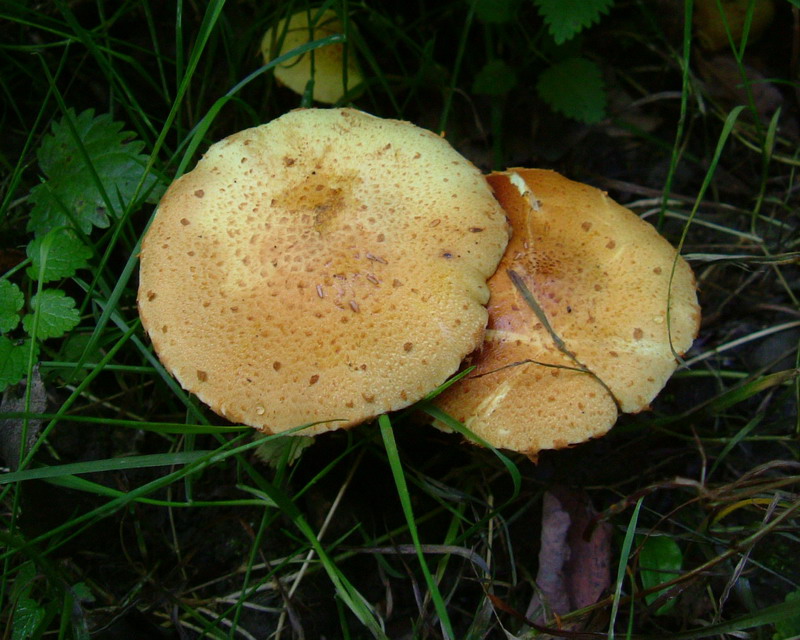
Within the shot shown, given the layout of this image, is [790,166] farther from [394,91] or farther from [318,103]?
[318,103]

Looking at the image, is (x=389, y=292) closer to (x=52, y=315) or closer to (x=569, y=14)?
(x=52, y=315)

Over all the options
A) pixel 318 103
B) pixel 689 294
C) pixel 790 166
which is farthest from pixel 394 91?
pixel 790 166

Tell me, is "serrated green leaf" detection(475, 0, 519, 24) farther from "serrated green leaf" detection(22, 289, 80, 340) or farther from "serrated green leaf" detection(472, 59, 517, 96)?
"serrated green leaf" detection(22, 289, 80, 340)

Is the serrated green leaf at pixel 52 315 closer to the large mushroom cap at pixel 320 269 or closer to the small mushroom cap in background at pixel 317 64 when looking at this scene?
the large mushroom cap at pixel 320 269

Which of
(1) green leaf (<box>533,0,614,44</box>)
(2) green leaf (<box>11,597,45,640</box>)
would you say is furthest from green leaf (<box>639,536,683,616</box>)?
(2) green leaf (<box>11,597,45,640</box>)

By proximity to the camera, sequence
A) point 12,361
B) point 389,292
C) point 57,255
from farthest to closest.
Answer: point 57,255 < point 12,361 < point 389,292

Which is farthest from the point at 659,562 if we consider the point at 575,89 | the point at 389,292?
the point at 575,89
